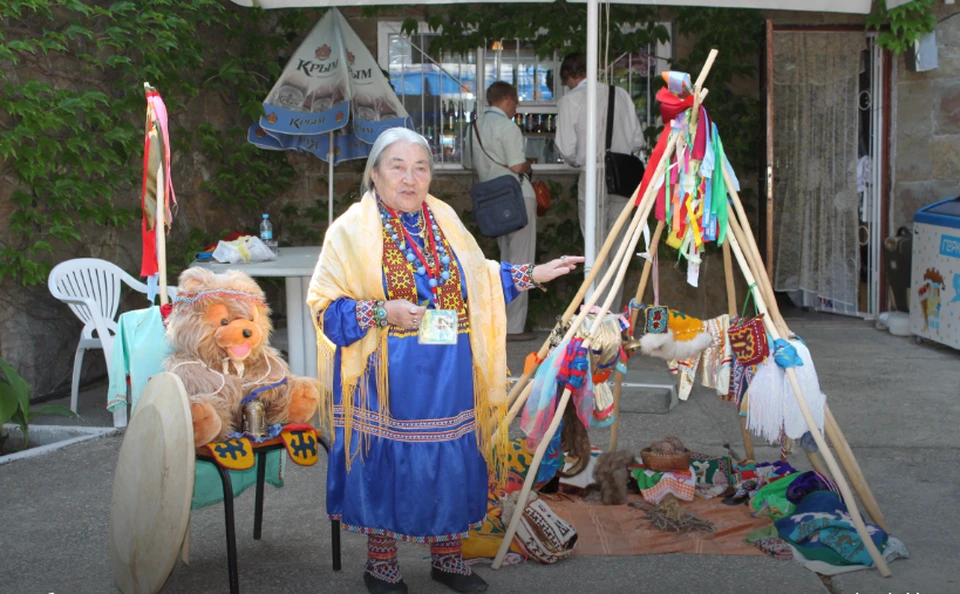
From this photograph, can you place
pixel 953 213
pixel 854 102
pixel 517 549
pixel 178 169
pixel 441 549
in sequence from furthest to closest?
pixel 854 102
pixel 178 169
pixel 953 213
pixel 517 549
pixel 441 549

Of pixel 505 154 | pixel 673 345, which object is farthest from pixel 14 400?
pixel 505 154

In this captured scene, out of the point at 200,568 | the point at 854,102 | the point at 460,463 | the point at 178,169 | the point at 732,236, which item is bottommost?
the point at 200,568

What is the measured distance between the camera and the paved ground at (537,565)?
3.21 m

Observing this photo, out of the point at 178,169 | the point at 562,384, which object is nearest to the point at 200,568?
the point at 562,384

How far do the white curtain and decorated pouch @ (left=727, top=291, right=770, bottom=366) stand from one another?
17.2 feet

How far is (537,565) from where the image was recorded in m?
3.38

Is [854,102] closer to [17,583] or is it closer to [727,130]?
[727,130]

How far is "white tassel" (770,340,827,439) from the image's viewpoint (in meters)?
3.33

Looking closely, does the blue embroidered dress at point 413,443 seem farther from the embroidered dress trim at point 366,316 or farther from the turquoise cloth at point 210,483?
the turquoise cloth at point 210,483

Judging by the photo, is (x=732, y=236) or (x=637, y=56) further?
(x=637, y=56)

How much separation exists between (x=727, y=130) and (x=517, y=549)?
5.71m

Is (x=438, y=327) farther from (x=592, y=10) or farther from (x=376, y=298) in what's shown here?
(x=592, y=10)

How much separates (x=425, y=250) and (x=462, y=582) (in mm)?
1097

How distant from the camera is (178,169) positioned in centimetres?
697
